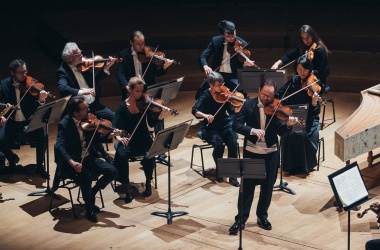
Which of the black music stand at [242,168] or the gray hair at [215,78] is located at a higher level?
the gray hair at [215,78]

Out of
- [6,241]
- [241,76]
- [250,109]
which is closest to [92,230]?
[6,241]

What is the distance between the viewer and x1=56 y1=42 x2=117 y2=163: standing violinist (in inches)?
312

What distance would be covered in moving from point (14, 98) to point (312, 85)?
299cm

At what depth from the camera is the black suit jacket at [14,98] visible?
7.90 m

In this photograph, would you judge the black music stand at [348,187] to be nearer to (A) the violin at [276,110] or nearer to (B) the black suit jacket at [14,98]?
(A) the violin at [276,110]

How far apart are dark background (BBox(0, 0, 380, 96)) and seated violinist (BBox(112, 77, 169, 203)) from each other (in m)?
2.83

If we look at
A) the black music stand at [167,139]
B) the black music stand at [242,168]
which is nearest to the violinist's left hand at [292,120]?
the black music stand at [242,168]

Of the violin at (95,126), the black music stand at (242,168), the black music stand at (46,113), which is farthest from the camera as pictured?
the black music stand at (46,113)

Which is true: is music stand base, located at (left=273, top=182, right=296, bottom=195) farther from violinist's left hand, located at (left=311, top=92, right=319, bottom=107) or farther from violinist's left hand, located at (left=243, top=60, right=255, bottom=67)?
violinist's left hand, located at (left=243, top=60, right=255, bottom=67)

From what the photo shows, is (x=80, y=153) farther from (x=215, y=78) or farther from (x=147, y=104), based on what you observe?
(x=215, y=78)

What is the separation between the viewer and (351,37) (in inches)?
428

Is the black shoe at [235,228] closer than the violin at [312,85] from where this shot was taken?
Yes

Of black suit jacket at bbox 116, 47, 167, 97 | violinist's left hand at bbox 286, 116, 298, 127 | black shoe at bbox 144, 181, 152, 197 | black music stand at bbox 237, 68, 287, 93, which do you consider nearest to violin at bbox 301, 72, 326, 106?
black music stand at bbox 237, 68, 287, 93

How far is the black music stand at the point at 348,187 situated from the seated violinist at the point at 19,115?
3.20m
